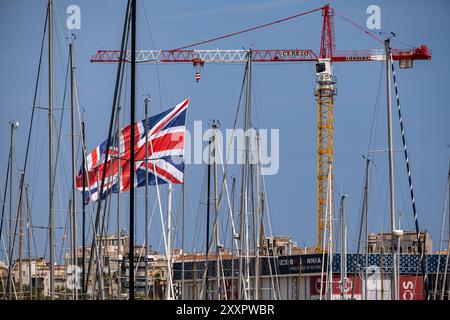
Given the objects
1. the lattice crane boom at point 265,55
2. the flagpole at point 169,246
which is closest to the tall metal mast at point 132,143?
the flagpole at point 169,246

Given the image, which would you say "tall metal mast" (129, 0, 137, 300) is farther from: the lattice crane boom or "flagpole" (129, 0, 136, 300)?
the lattice crane boom

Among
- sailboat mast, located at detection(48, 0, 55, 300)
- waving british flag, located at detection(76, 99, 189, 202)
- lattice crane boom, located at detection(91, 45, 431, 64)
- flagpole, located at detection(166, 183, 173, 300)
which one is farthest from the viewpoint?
lattice crane boom, located at detection(91, 45, 431, 64)

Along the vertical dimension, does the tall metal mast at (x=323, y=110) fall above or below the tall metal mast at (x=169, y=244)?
above

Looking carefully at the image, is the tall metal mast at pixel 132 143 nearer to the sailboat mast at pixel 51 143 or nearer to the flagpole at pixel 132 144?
the flagpole at pixel 132 144

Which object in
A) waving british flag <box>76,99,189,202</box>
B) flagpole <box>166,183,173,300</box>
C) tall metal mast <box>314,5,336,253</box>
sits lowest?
flagpole <box>166,183,173,300</box>

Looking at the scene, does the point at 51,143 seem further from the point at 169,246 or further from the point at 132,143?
the point at 169,246

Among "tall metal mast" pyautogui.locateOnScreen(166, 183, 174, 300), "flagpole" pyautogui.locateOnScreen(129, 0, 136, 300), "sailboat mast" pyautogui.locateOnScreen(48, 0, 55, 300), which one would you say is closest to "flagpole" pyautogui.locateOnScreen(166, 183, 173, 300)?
"tall metal mast" pyautogui.locateOnScreen(166, 183, 174, 300)

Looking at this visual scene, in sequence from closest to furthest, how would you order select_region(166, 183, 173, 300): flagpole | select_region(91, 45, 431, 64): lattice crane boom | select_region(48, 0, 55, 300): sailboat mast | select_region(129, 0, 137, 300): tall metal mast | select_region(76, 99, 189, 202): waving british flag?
select_region(129, 0, 137, 300): tall metal mast
select_region(48, 0, 55, 300): sailboat mast
select_region(166, 183, 173, 300): flagpole
select_region(76, 99, 189, 202): waving british flag
select_region(91, 45, 431, 64): lattice crane boom

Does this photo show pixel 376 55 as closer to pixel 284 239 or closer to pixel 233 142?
pixel 284 239

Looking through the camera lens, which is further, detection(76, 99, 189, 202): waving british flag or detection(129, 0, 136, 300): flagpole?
detection(76, 99, 189, 202): waving british flag

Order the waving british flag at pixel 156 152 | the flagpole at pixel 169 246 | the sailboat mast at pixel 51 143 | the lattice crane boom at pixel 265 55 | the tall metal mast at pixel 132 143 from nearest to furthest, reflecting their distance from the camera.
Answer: the tall metal mast at pixel 132 143 < the sailboat mast at pixel 51 143 < the flagpole at pixel 169 246 < the waving british flag at pixel 156 152 < the lattice crane boom at pixel 265 55

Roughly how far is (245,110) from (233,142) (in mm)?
5008
